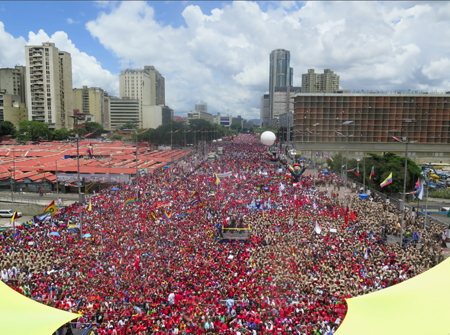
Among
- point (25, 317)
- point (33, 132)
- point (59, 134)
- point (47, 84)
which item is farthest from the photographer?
Answer: point (47, 84)

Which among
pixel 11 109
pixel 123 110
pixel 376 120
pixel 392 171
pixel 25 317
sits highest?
pixel 123 110

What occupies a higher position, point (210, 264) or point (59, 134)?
point (59, 134)

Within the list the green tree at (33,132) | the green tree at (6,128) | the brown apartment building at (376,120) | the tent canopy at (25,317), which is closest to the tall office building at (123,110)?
the green tree at (6,128)

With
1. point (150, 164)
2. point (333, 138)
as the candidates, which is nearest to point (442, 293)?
point (150, 164)

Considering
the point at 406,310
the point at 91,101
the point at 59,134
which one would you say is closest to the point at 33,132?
the point at 59,134

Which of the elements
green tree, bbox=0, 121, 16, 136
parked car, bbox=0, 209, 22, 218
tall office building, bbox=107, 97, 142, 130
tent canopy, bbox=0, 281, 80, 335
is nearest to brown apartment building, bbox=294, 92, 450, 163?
parked car, bbox=0, 209, 22, 218

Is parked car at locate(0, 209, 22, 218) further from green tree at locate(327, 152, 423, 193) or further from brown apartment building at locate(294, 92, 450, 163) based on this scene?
brown apartment building at locate(294, 92, 450, 163)

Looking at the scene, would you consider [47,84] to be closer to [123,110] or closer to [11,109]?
[11,109]
